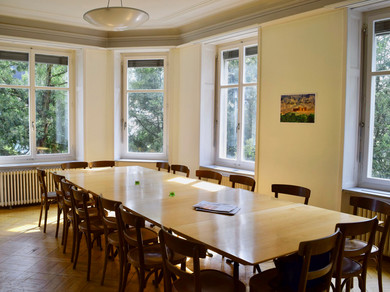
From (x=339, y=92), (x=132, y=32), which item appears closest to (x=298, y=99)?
(x=339, y=92)

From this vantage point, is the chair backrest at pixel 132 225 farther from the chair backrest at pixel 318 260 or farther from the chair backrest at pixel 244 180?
the chair backrest at pixel 244 180

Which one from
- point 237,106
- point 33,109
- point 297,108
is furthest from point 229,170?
point 33,109

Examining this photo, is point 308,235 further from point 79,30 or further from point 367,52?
point 79,30

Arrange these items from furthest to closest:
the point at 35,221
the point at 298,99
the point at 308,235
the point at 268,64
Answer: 1. the point at 35,221
2. the point at 268,64
3. the point at 298,99
4. the point at 308,235

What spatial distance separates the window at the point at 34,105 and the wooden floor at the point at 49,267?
2.01 m

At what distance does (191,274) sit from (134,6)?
445cm

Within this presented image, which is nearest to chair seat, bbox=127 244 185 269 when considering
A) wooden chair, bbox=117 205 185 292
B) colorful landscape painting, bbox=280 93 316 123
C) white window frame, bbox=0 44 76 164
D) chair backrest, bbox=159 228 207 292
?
wooden chair, bbox=117 205 185 292

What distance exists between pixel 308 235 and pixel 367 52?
2.84 metres

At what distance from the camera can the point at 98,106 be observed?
22.0 feet

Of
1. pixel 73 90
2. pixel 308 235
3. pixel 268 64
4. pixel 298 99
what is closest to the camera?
pixel 308 235

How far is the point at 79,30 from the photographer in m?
6.40

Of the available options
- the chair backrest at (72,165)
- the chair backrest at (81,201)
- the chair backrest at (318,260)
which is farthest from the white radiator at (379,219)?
the chair backrest at (72,165)

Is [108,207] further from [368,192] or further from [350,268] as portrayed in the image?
[368,192]

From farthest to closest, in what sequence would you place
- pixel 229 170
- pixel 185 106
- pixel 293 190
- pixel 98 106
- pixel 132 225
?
pixel 98 106, pixel 185 106, pixel 229 170, pixel 293 190, pixel 132 225
